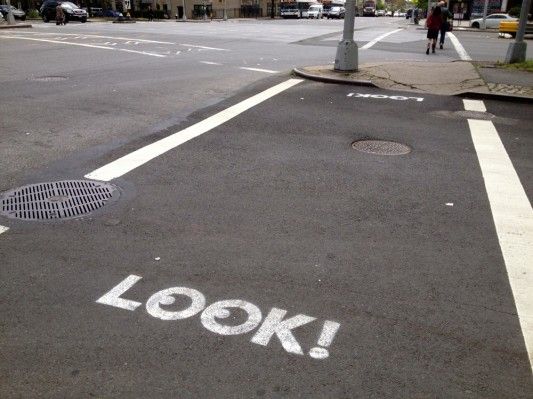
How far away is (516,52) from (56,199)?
15.4 m

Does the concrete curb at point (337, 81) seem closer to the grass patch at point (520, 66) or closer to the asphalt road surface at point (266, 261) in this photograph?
the asphalt road surface at point (266, 261)

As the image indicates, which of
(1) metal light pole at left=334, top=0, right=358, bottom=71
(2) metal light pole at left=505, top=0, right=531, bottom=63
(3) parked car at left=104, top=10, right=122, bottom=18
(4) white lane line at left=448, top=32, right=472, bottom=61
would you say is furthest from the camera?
(3) parked car at left=104, top=10, right=122, bottom=18

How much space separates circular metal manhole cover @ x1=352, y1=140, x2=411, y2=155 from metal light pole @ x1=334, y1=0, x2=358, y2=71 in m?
6.59

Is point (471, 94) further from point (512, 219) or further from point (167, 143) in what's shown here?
point (167, 143)

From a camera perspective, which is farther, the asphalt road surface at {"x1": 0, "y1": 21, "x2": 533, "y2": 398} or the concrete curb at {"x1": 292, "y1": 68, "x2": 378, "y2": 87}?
the concrete curb at {"x1": 292, "y1": 68, "x2": 378, "y2": 87}

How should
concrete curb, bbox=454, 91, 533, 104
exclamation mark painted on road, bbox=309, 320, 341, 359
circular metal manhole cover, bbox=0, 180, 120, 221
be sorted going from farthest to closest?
concrete curb, bbox=454, 91, 533, 104, circular metal manhole cover, bbox=0, 180, 120, 221, exclamation mark painted on road, bbox=309, 320, 341, 359

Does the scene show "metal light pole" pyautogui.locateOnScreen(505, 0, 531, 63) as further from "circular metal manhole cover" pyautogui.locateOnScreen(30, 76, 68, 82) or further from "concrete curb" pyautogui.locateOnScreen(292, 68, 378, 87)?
"circular metal manhole cover" pyautogui.locateOnScreen(30, 76, 68, 82)

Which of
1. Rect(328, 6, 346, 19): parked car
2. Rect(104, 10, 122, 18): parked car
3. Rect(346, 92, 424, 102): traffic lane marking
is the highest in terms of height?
Rect(328, 6, 346, 19): parked car

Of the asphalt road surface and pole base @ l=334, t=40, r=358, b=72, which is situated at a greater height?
pole base @ l=334, t=40, r=358, b=72

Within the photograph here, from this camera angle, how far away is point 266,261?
14.4 ft

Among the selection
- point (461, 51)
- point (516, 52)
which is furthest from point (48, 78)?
point (461, 51)

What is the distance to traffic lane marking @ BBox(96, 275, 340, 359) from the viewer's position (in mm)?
3381

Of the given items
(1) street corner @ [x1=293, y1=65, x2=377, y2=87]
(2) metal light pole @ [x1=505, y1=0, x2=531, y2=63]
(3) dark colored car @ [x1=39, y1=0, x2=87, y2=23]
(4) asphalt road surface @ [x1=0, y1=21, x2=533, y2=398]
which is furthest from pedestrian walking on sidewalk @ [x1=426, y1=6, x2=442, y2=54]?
(3) dark colored car @ [x1=39, y1=0, x2=87, y2=23]

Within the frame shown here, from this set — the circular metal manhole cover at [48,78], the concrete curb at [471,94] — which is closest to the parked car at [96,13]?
the circular metal manhole cover at [48,78]
